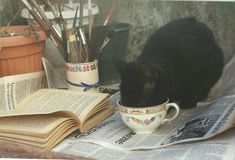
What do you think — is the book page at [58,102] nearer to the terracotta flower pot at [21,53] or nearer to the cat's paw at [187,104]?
the terracotta flower pot at [21,53]

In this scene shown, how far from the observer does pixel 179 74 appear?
3.50 feet

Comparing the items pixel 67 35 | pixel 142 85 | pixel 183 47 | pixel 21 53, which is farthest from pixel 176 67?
pixel 21 53

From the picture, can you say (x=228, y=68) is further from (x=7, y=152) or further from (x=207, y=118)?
(x=7, y=152)

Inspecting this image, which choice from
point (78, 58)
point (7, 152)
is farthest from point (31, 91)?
point (7, 152)

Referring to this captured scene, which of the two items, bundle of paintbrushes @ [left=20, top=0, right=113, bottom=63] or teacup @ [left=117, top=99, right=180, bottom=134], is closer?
teacup @ [left=117, top=99, right=180, bottom=134]

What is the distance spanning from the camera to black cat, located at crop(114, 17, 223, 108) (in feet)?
3.08

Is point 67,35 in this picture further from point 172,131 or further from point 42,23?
point 172,131

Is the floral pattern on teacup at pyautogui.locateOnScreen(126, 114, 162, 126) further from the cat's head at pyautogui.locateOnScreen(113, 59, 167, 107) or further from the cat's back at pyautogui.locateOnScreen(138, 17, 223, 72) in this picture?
the cat's back at pyautogui.locateOnScreen(138, 17, 223, 72)

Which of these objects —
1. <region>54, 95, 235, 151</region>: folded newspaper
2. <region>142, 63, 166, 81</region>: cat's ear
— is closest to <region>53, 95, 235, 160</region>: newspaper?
<region>54, 95, 235, 151</region>: folded newspaper

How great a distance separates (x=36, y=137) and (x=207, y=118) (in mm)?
379

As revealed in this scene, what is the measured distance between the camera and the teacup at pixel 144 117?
896 mm

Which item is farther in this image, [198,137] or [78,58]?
[78,58]

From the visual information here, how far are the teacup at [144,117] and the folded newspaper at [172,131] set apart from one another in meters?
0.02

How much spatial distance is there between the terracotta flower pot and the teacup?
333mm
